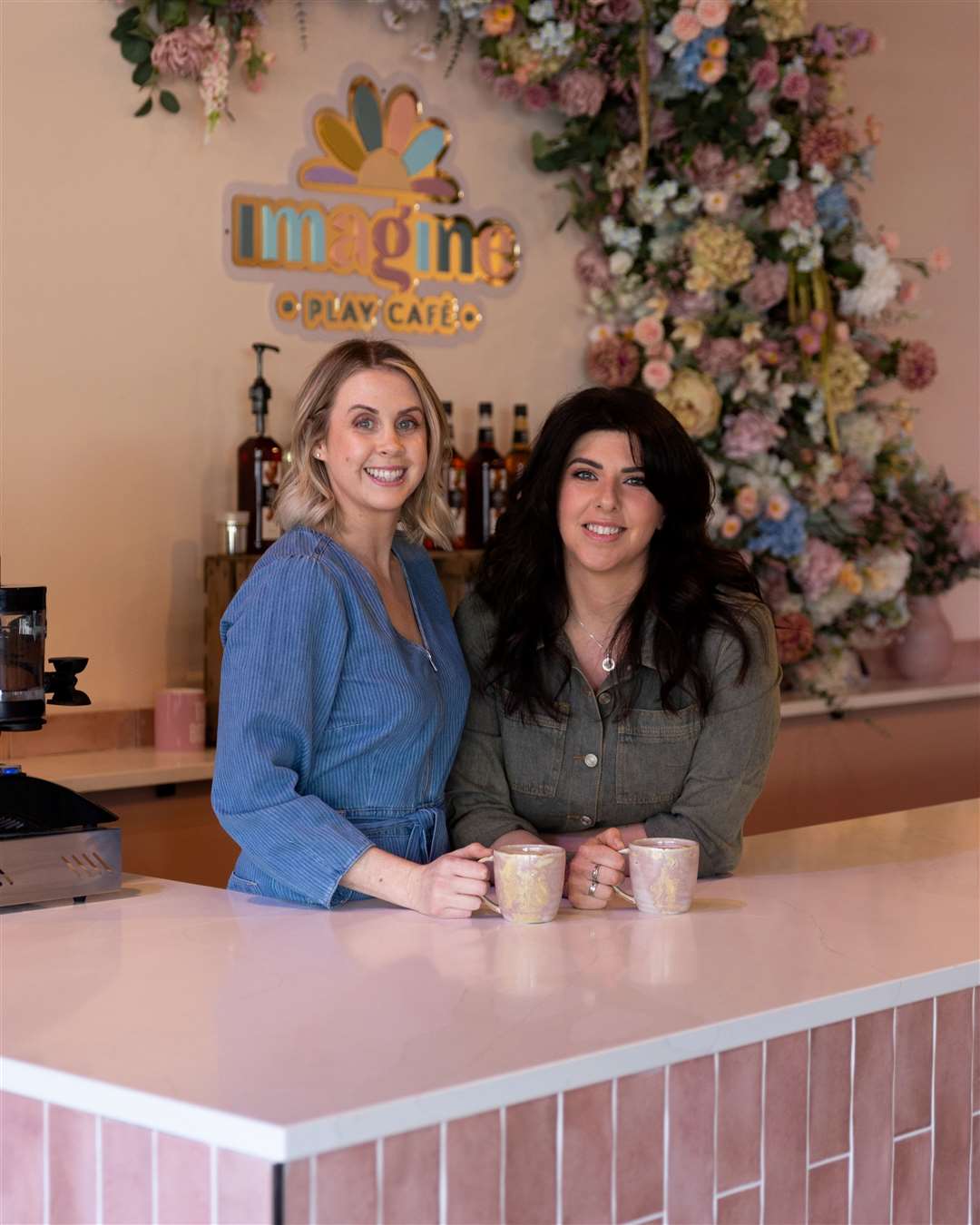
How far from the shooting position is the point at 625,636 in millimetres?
2086

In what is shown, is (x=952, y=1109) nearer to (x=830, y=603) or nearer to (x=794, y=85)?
(x=830, y=603)

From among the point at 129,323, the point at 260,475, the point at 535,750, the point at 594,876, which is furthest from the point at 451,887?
the point at 129,323

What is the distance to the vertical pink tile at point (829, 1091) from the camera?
4.52ft

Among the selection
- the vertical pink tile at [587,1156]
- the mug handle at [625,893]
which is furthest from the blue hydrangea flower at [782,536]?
the vertical pink tile at [587,1156]

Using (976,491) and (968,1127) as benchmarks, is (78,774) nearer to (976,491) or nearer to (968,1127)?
(968,1127)

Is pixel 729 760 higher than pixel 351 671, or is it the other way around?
pixel 351 671

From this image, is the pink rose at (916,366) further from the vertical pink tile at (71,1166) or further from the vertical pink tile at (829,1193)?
the vertical pink tile at (71,1166)

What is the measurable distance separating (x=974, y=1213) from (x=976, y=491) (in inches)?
147

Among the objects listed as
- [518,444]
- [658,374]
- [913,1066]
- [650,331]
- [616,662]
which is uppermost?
[650,331]

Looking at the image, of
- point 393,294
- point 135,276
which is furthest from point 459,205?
point 135,276

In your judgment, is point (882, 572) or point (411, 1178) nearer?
point (411, 1178)

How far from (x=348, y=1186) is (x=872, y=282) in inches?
129

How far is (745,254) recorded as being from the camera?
379cm

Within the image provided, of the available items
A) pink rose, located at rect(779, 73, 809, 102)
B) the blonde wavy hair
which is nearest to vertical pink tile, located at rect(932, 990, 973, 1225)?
the blonde wavy hair
